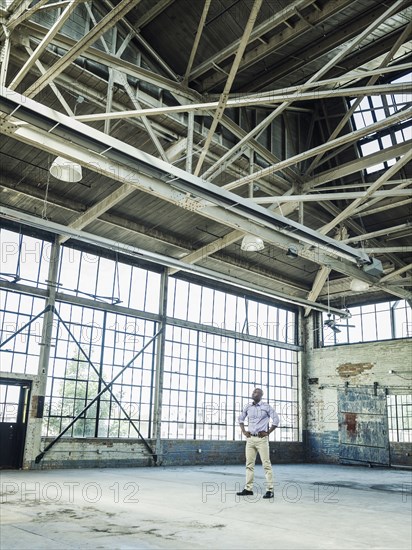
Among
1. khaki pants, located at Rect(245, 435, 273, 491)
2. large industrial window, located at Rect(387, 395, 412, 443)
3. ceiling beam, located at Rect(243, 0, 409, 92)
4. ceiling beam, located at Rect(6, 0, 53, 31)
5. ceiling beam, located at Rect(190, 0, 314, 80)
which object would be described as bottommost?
khaki pants, located at Rect(245, 435, 273, 491)

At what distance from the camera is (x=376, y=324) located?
1952 cm

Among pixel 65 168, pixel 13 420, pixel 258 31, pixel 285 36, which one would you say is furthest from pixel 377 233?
pixel 13 420

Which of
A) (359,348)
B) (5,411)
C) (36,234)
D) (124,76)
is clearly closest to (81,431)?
(5,411)

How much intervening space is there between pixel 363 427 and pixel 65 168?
14888 mm

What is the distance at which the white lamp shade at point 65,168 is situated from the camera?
8812 mm

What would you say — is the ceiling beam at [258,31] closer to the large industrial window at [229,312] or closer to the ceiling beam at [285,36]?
the ceiling beam at [285,36]

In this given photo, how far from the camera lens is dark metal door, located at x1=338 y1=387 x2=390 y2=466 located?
18281mm

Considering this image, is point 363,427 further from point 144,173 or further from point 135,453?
point 144,173

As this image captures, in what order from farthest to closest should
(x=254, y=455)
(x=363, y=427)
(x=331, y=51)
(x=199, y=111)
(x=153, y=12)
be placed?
(x=363, y=427) → (x=331, y=51) → (x=199, y=111) → (x=153, y=12) → (x=254, y=455)

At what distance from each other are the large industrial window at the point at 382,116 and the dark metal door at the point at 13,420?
10459mm

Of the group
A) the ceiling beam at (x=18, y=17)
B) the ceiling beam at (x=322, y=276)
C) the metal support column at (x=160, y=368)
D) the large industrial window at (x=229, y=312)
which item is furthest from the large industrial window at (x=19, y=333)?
the ceiling beam at (x=322, y=276)

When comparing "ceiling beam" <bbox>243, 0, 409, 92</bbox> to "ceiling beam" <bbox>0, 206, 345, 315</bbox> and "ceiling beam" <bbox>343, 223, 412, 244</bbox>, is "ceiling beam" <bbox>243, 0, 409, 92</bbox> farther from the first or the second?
"ceiling beam" <bbox>0, 206, 345, 315</bbox>

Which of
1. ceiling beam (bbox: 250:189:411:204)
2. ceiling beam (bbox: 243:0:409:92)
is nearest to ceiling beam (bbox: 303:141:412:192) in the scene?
ceiling beam (bbox: 250:189:411:204)

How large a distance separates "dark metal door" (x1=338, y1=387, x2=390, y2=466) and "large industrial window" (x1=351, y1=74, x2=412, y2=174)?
30.2ft
